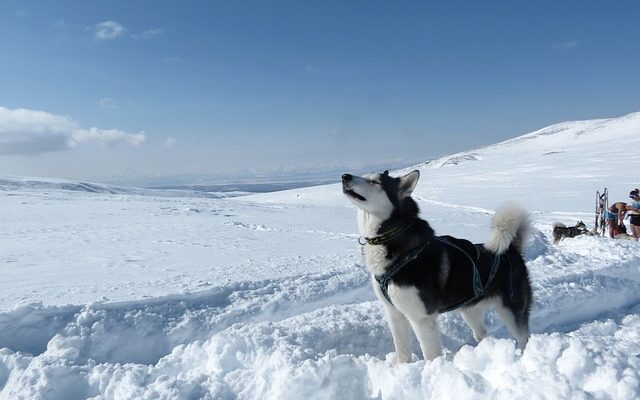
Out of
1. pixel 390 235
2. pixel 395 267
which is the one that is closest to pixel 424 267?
pixel 395 267

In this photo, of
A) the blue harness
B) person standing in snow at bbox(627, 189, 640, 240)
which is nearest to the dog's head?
the blue harness

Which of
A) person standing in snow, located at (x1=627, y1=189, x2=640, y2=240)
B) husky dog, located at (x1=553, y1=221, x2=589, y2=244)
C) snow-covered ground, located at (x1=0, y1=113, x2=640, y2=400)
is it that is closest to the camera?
snow-covered ground, located at (x1=0, y1=113, x2=640, y2=400)

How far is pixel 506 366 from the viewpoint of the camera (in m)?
2.58

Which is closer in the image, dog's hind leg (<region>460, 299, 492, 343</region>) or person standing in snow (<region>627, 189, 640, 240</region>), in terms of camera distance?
dog's hind leg (<region>460, 299, 492, 343</region>)

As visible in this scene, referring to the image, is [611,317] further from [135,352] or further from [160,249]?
[160,249]

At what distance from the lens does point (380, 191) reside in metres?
3.59

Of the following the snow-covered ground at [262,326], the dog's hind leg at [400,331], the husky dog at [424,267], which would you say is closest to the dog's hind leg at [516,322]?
the husky dog at [424,267]

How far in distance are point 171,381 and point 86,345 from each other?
1781 mm

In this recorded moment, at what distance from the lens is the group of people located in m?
11.4

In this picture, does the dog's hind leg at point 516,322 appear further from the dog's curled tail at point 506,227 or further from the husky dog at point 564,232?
the husky dog at point 564,232

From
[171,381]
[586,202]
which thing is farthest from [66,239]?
[586,202]

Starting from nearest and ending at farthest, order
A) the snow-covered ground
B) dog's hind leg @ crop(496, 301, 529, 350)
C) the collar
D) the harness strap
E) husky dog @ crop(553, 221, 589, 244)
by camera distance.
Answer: the snow-covered ground < the harness strap < the collar < dog's hind leg @ crop(496, 301, 529, 350) < husky dog @ crop(553, 221, 589, 244)

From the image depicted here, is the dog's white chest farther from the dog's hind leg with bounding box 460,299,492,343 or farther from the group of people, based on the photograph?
the group of people

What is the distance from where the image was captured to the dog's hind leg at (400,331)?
12.4 feet
